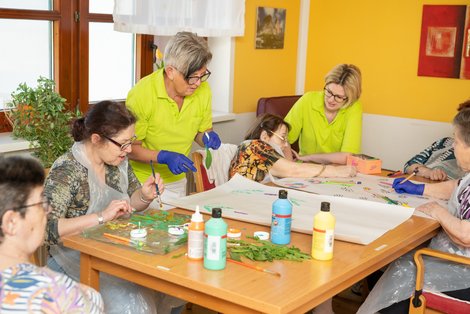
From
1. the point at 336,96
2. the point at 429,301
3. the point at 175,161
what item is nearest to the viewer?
the point at 429,301

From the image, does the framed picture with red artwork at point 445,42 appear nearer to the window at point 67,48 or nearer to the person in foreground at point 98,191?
the window at point 67,48

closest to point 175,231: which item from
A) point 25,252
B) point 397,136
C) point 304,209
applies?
point 304,209

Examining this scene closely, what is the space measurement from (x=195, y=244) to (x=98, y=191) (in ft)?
2.10

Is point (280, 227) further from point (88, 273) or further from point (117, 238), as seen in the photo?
point (88, 273)

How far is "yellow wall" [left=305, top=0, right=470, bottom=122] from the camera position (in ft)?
15.5

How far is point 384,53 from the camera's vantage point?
4898mm

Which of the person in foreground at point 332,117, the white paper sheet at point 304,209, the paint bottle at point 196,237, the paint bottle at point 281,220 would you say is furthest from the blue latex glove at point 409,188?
the paint bottle at point 196,237

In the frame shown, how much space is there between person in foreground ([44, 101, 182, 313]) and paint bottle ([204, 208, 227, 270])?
0.51 metres

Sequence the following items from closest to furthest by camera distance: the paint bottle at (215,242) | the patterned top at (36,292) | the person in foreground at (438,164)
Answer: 1. the patterned top at (36,292)
2. the paint bottle at (215,242)
3. the person in foreground at (438,164)

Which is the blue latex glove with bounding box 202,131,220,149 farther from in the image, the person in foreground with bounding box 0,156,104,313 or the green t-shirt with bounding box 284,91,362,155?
the person in foreground with bounding box 0,156,104,313

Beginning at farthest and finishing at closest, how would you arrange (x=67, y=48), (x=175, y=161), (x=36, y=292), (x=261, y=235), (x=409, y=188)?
(x=67, y=48) → (x=409, y=188) → (x=175, y=161) → (x=261, y=235) → (x=36, y=292)

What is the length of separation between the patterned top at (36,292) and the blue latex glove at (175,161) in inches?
54.2

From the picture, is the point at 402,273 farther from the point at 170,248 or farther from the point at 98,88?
the point at 98,88

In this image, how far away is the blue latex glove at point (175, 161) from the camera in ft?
9.89
